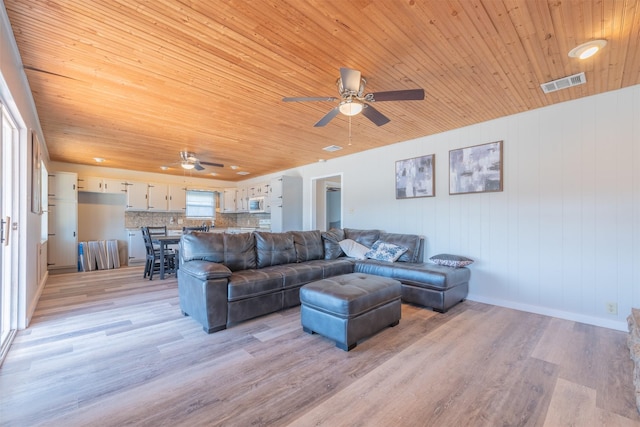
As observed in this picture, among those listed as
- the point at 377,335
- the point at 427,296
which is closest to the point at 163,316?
the point at 377,335

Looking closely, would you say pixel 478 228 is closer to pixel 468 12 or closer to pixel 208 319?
pixel 468 12

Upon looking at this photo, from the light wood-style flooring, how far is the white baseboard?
119mm

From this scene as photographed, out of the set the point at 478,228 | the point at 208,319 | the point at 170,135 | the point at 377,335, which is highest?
the point at 170,135

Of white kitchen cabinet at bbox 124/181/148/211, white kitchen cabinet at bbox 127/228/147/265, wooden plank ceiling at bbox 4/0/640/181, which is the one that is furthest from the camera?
white kitchen cabinet at bbox 124/181/148/211

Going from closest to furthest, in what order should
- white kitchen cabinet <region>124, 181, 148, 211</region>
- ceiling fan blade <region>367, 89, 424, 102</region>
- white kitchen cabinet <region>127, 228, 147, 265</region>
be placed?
ceiling fan blade <region>367, 89, 424, 102</region>
white kitchen cabinet <region>127, 228, 147, 265</region>
white kitchen cabinet <region>124, 181, 148, 211</region>

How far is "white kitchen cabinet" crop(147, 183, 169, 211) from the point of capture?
7320 mm

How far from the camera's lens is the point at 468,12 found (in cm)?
185

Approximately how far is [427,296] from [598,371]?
5.20 ft

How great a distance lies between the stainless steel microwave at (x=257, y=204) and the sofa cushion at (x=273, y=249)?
11.8ft

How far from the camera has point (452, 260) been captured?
3816mm

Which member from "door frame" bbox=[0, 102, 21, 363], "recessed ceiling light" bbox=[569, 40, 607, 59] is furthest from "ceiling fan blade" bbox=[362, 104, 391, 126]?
"door frame" bbox=[0, 102, 21, 363]

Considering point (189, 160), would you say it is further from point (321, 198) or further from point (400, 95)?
point (400, 95)

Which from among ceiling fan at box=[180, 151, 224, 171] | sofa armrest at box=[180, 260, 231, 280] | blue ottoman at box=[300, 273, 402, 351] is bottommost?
blue ottoman at box=[300, 273, 402, 351]

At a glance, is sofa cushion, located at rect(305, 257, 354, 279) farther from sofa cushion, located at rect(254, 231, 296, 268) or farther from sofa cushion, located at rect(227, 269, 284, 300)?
sofa cushion, located at rect(227, 269, 284, 300)
